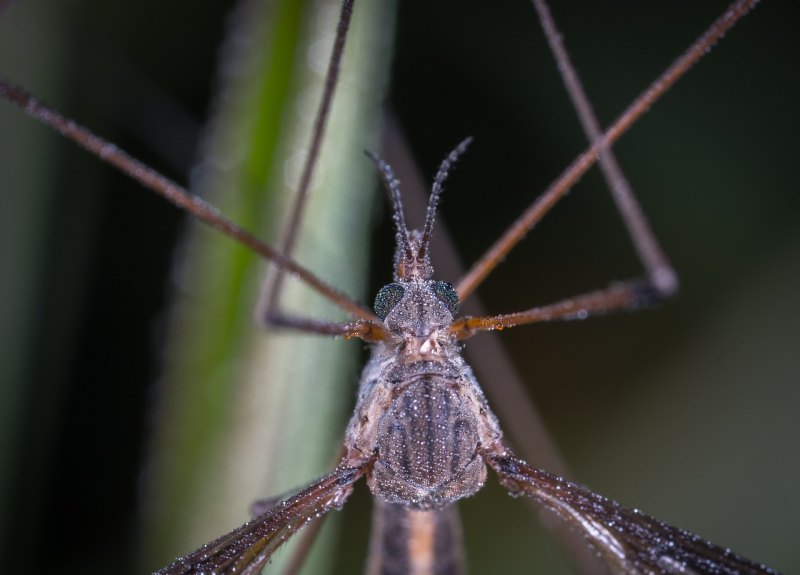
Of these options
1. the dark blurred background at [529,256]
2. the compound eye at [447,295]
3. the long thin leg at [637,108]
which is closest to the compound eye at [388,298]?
the compound eye at [447,295]

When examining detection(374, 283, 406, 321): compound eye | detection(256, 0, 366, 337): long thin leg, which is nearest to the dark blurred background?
detection(256, 0, 366, 337): long thin leg

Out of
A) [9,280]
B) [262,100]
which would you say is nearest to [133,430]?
[9,280]

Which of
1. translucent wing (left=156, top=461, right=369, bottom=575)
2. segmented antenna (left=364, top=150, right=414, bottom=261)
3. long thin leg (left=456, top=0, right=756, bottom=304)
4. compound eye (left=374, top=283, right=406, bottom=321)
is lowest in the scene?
translucent wing (left=156, top=461, right=369, bottom=575)

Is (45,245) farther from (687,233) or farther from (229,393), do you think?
(687,233)

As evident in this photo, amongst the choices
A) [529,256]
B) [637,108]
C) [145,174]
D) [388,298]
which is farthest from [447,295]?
[529,256]

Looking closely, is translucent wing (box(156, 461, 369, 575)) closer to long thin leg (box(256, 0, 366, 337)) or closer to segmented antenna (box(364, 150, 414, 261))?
long thin leg (box(256, 0, 366, 337))

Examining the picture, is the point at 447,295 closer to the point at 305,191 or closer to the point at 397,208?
the point at 397,208

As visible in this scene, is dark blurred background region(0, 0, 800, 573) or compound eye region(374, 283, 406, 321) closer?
compound eye region(374, 283, 406, 321)
